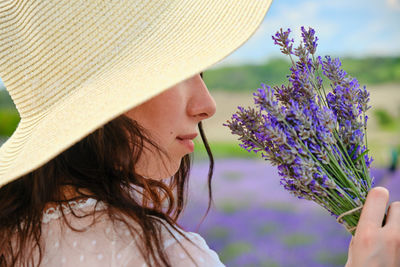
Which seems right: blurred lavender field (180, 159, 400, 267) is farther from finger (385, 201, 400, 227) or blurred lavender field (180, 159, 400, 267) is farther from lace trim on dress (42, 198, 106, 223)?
finger (385, 201, 400, 227)

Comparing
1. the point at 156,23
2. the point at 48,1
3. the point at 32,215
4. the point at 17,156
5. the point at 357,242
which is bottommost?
the point at 357,242

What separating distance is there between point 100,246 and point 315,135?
41 centimetres

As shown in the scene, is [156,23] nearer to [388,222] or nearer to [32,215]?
[32,215]

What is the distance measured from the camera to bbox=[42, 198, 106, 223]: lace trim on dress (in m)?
0.89

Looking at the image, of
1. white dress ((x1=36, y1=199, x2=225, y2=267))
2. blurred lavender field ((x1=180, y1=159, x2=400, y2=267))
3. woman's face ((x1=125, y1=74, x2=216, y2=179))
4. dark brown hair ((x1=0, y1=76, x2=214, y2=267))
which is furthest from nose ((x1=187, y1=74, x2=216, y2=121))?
blurred lavender field ((x1=180, y1=159, x2=400, y2=267))

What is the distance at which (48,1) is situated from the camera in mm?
938

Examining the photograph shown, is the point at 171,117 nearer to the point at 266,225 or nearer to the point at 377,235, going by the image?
the point at 377,235

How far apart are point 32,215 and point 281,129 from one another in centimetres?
51

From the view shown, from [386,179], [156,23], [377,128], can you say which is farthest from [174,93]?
[377,128]

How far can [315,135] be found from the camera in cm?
76

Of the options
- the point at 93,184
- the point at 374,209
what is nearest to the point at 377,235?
the point at 374,209

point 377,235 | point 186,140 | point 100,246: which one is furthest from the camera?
point 186,140

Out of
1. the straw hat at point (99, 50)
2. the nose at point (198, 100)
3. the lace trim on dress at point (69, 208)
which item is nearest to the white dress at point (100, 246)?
the lace trim on dress at point (69, 208)

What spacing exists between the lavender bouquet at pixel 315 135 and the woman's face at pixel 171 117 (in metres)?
0.15
